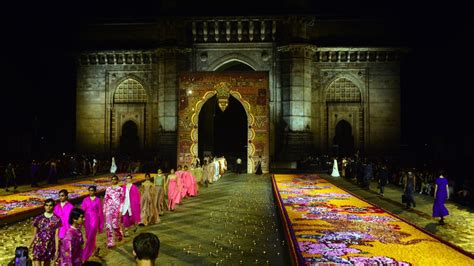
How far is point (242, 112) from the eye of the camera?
3372 cm

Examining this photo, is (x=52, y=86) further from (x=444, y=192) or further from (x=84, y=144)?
(x=444, y=192)

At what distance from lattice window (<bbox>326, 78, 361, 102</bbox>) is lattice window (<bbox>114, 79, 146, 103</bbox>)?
12965 mm

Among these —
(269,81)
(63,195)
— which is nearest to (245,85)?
(269,81)

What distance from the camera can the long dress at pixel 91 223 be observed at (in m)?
6.83

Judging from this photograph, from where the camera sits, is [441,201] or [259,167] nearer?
[441,201]

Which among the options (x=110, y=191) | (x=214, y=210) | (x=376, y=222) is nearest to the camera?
(x=110, y=191)

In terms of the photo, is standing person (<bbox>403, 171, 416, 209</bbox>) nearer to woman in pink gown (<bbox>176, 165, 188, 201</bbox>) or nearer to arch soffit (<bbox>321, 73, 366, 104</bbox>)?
woman in pink gown (<bbox>176, 165, 188, 201</bbox>)

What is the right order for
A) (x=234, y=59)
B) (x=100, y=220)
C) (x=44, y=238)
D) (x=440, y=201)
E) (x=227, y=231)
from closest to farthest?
(x=44, y=238) < (x=100, y=220) < (x=227, y=231) < (x=440, y=201) < (x=234, y=59)

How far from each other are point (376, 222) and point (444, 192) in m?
2.21

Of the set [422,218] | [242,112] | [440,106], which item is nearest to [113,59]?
[242,112]

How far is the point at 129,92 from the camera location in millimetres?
29688

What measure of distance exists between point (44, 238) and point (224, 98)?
18.9 m

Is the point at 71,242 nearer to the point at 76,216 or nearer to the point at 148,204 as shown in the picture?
the point at 76,216

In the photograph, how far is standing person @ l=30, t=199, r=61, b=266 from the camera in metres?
5.48
